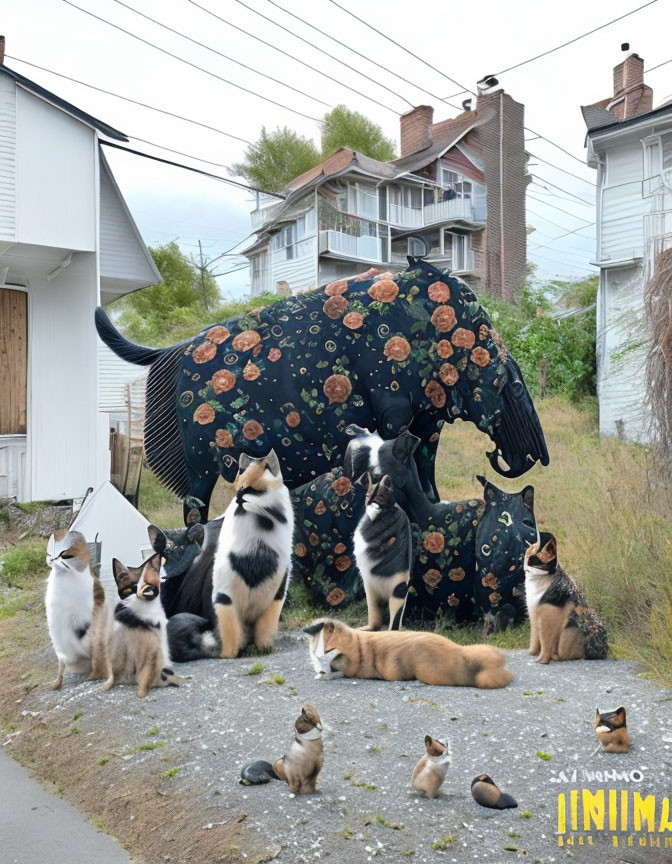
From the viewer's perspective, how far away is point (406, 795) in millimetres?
2738

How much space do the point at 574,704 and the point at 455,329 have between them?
2.13 metres

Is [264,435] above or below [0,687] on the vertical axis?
above

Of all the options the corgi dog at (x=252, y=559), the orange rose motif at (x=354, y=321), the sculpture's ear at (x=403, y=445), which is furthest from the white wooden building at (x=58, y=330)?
the sculpture's ear at (x=403, y=445)

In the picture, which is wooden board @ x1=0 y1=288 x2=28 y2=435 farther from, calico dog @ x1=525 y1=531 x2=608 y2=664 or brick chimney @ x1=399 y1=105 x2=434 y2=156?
brick chimney @ x1=399 y1=105 x2=434 y2=156

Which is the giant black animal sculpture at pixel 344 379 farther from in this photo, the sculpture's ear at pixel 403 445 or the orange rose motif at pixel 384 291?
the sculpture's ear at pixel 403 445

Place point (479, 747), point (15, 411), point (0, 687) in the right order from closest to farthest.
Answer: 1. point (479, 747)
2. point (0, 687)
3. point (15, 411)

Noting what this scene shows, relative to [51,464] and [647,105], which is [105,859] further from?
[647,105]

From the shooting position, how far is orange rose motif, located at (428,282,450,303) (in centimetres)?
475

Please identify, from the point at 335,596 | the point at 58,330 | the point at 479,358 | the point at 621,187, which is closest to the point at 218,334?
the point at 479,358

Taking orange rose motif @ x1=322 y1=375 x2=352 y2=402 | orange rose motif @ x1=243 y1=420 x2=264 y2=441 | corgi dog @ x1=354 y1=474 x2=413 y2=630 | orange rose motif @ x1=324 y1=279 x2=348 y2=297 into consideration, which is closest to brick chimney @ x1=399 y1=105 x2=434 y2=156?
orange rose motif @ x1=324 y1=279 x2=348 y2=297

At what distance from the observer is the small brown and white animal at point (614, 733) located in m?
2.97

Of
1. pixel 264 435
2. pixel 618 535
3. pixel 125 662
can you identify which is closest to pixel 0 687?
pixel 125 662

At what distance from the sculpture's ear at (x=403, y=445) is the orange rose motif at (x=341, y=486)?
583mm

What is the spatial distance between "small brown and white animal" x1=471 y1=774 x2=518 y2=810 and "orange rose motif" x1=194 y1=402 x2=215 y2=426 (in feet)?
8.35
